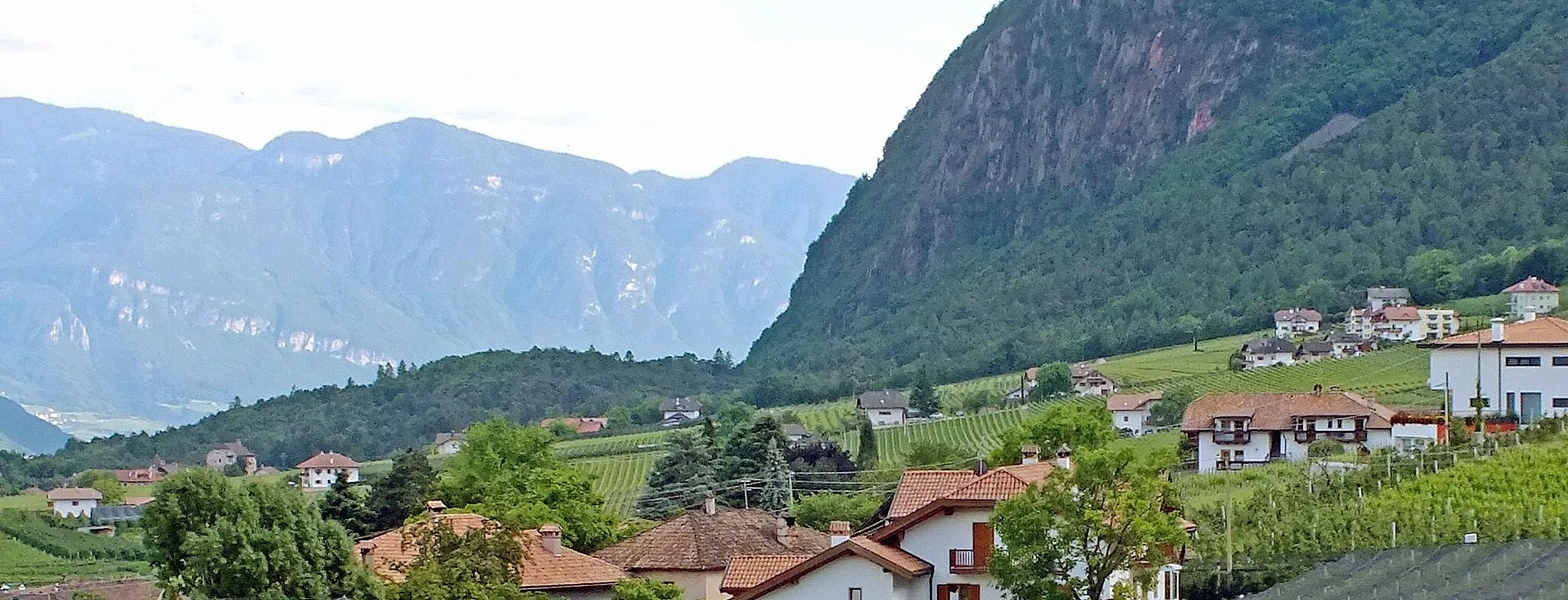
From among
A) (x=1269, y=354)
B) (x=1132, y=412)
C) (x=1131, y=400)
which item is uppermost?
(x=1269, y=354)

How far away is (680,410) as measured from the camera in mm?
189750

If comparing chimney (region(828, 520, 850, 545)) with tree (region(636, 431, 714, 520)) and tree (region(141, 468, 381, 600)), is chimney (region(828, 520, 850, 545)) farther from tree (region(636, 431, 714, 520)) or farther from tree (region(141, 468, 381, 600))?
tree (region(636, 431, 714, 520))

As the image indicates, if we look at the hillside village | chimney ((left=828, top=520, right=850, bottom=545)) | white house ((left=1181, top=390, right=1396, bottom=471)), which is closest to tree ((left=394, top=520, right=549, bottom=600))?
the hillside village

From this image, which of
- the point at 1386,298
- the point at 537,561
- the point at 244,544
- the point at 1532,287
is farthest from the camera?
the point at 1386,298

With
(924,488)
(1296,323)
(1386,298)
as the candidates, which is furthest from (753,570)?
(1386,298)

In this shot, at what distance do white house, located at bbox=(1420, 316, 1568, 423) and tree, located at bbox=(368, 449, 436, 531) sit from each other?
1384 inches

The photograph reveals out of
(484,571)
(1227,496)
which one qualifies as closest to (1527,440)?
(1227,496)

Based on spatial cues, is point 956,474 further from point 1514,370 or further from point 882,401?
point 882,401

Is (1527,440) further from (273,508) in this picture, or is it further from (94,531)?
(94,531)

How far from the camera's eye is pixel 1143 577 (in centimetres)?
4475

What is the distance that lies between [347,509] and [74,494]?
289ft

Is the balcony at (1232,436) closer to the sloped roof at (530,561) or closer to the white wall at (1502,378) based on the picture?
the white wall at (1502,378)

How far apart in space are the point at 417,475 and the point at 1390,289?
9268 centimetres

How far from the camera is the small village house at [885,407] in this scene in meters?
152
